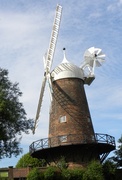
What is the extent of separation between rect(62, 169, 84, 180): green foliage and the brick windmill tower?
174 cm

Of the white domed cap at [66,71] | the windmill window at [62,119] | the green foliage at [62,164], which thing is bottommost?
the green foliage at [62,164]

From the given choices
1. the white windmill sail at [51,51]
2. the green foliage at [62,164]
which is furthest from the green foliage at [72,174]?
the white windmill sail at [51,51]

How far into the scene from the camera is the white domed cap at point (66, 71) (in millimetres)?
32750

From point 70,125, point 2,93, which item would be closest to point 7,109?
point 2,93

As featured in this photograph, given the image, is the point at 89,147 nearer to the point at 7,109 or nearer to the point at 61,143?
the point at 61,143

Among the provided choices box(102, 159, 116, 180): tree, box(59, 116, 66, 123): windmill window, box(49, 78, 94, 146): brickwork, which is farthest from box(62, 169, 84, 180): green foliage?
box(59, 116, 66, 123): windmill window

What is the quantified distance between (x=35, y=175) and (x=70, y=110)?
7.00 metres

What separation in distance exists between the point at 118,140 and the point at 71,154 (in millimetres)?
9047

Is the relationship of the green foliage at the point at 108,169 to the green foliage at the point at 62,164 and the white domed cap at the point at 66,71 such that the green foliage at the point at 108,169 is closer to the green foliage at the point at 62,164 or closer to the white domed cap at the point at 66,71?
the green foliage at the point at 62,164

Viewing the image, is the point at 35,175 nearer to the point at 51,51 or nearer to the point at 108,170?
the point at 108,170

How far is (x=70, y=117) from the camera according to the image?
1225 inches

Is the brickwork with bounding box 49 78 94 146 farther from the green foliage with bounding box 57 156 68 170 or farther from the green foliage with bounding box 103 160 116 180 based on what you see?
the green foliage with bounding box 103 160 116 180

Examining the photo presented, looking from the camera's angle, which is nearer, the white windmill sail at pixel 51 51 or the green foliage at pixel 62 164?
the green foliage at pixel 62 164

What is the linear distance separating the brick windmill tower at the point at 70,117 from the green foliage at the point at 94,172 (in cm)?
180
